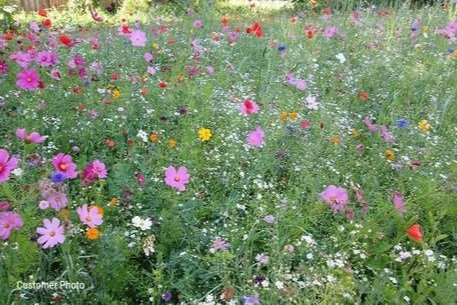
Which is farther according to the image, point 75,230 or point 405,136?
point 405,136

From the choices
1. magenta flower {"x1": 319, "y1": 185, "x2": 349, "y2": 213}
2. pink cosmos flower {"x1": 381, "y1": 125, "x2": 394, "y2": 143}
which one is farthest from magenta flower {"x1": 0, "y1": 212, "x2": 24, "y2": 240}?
pink cosmos flower {"x1": 381, "y1": 125, "x2": 394, "y2": 143}

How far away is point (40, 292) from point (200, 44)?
276 cm

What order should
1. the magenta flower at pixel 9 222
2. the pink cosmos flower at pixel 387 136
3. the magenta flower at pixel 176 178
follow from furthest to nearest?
1. the pink cosmos flower at pixel 387 136
2. the magenta flower at pixel 176 178
3. the magenta flower at pixel 9 222

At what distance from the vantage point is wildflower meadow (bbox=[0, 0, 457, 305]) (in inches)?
62.9

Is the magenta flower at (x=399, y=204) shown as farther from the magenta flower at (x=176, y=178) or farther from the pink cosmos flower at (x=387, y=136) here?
the magenta flower at (x=176, y=178)

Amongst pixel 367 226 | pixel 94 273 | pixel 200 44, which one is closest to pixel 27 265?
pixel 94 273

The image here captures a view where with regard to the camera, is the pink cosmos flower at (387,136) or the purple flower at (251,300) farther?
the pink cosmos flower at (387,136)

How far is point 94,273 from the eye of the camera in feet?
5.29

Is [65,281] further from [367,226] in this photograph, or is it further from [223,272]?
[367,226]

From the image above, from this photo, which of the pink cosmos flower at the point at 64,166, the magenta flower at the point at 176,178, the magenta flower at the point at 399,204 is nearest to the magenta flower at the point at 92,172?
the pink cosmos flower at the point at 64,166

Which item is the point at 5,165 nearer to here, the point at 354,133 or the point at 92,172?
the point at 92,172

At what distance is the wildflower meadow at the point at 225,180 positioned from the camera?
1598 millimetres

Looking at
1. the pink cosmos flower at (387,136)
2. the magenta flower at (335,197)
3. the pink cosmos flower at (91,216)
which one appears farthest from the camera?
the pink cosmos flower at (387,136)

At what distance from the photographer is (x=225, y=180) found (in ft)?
7.28
